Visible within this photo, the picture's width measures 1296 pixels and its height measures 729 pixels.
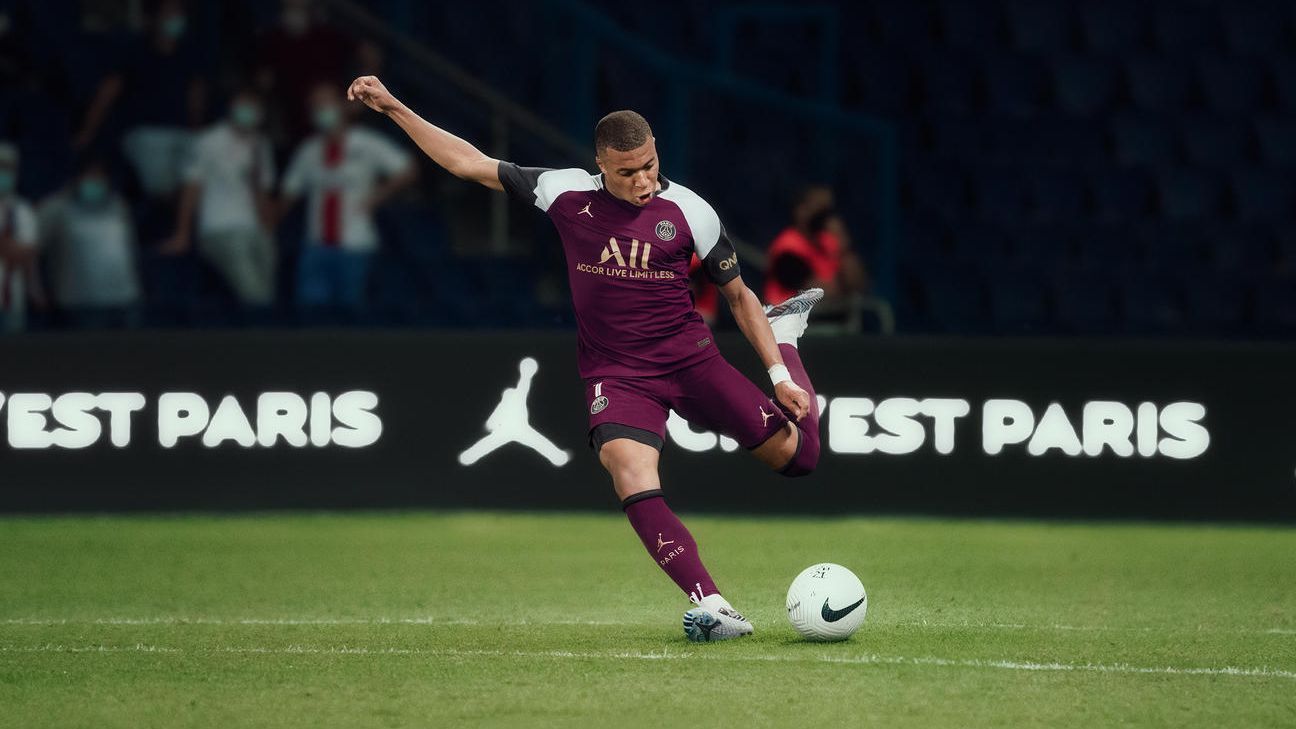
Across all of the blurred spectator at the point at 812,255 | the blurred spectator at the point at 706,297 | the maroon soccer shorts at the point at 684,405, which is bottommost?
the maroon soccer shorts at the point at 684,405

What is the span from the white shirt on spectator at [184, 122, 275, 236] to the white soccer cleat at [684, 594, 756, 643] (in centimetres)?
654

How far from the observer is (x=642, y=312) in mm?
7430

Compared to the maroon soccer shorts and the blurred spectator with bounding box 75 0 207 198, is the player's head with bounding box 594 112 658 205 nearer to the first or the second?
the maroon soccer shorts

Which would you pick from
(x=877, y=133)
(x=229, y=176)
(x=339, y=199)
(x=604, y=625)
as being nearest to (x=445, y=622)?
(x=604, y=625)

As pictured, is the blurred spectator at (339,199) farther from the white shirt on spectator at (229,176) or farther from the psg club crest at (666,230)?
the psg club crest at (666,230)

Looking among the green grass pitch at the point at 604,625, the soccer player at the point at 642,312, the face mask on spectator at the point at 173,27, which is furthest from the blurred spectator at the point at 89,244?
the soccer player at the point at 642,312

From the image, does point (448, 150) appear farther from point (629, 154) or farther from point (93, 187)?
point (93, 187)

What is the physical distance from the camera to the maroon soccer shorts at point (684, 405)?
24.0ft

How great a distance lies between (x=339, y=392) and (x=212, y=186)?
88.7 inches

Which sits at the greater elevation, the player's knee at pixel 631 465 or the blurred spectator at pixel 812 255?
the blurred spectator at pixel 812 255

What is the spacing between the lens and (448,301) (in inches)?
511

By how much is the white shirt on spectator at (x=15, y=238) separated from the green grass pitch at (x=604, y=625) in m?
1.74

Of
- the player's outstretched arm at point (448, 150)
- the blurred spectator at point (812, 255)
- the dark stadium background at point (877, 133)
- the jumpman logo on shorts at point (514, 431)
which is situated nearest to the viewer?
the player's outstretched arm at point (448, 150)

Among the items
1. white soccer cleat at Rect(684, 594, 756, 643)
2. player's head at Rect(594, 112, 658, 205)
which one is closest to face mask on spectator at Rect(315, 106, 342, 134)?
player's head at Rect(594, 112, 658, 205)
